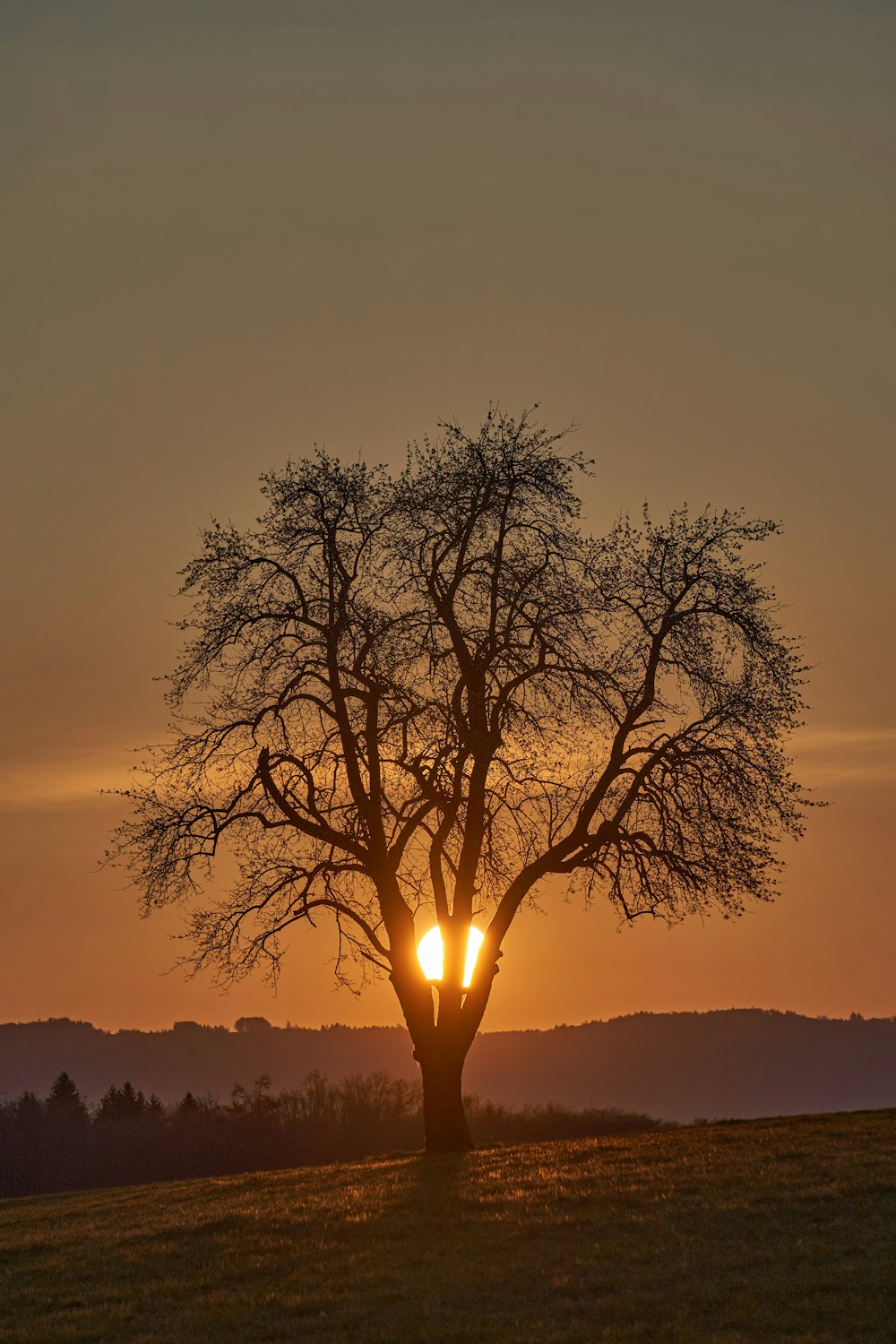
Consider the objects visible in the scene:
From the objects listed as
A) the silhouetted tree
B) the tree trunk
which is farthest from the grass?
the silhouetted tree

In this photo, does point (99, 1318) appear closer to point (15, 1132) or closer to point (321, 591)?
point (321, 591)

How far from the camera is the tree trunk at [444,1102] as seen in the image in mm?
27203

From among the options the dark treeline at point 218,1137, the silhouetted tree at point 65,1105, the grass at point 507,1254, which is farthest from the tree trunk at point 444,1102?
the silhouetted tree at point 65,1105

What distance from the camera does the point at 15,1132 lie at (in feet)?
388

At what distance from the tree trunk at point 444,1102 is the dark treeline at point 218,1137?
7873 cm

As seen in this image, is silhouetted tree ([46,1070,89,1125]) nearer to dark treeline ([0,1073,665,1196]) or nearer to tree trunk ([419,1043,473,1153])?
dark treeline ([0,1073,665,1196])

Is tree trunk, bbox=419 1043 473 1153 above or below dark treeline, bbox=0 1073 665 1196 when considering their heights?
below

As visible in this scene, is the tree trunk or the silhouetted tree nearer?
the tree trunk

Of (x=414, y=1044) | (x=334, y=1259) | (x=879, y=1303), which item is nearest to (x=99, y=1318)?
(x=334, y=1259)

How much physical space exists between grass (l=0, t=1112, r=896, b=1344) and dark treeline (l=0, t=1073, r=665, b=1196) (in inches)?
3308

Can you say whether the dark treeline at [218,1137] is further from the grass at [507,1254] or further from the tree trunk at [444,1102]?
the grass at [507,1254]

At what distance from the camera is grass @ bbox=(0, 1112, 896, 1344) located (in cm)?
1396

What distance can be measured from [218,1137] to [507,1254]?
4050 inches

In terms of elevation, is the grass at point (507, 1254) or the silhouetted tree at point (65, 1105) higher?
the silhouetted tree at point (65, 1105)
